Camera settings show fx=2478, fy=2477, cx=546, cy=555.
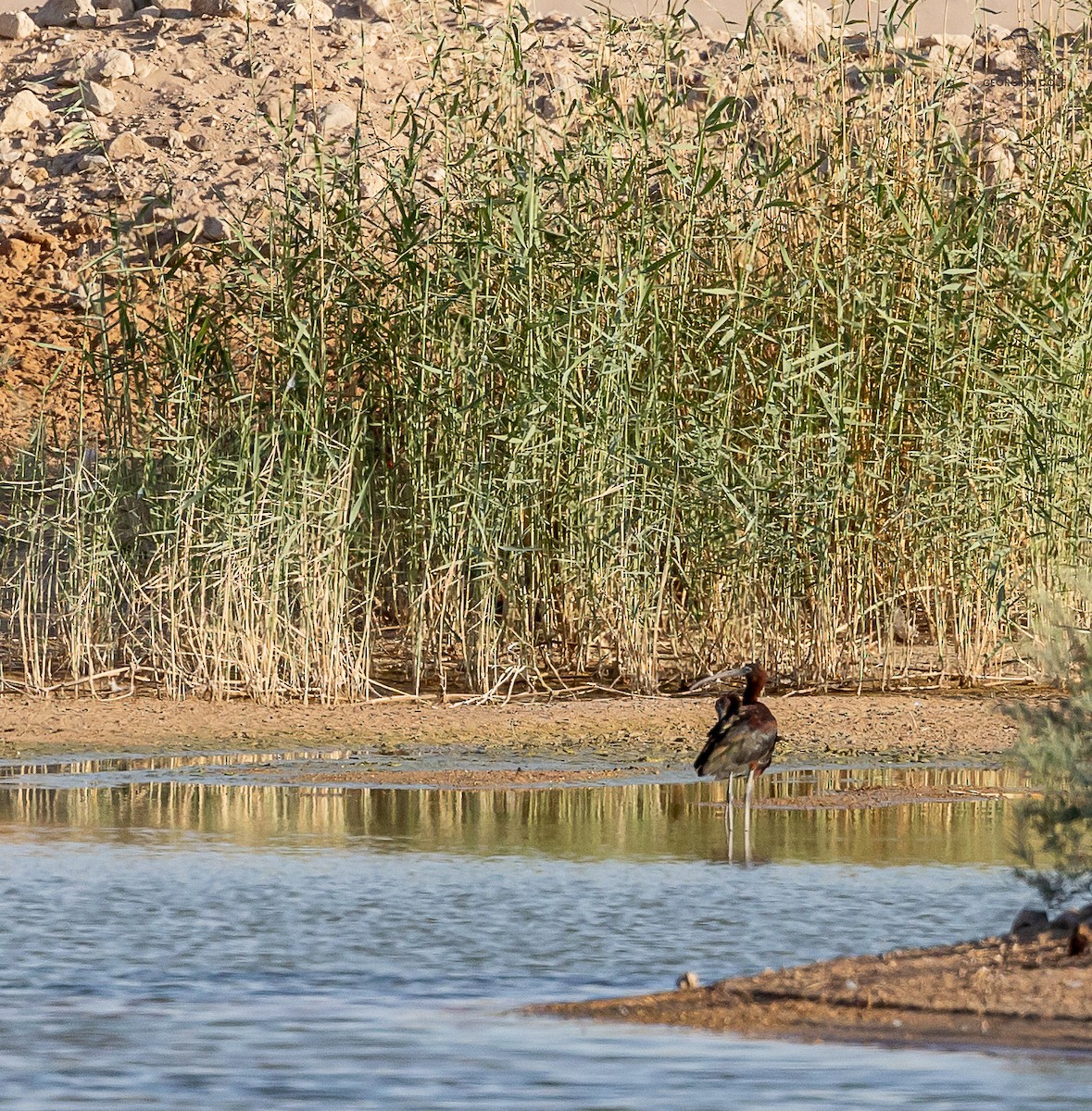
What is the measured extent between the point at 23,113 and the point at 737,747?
23.9 m

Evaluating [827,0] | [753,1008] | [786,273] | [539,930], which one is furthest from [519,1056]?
[827,0]

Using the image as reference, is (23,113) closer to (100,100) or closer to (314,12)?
(100,100)

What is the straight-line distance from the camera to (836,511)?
43.5 ft

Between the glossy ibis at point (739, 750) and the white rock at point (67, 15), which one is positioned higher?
the white rock at point (67, 15)

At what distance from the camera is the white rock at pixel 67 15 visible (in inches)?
1342

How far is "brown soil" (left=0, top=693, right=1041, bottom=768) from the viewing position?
1199 centimetres

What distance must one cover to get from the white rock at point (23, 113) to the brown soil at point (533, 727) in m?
19.8

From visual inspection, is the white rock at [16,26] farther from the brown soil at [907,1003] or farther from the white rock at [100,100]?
the brown soil at [907,1003]

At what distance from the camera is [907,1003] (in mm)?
6164

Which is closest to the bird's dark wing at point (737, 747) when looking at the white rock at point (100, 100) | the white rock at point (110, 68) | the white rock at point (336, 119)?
the white rock at point (336, 119)

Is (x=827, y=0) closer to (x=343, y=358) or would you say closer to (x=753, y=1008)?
(x=343, y=358)

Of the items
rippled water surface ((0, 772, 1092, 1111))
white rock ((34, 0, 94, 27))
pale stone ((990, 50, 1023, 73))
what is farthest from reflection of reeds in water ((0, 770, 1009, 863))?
white rock ((34, 0, 94, 27))

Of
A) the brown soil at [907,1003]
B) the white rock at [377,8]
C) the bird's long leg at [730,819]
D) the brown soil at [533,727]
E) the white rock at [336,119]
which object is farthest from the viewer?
the white rock at [377,8]

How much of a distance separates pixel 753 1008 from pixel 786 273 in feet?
26.0
